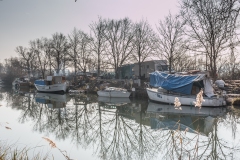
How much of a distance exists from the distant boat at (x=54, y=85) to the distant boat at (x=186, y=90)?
18.2 meters

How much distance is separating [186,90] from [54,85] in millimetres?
23568

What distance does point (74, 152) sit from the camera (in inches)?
314

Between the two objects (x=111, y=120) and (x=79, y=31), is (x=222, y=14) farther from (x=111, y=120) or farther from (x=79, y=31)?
(x=79, y=31)

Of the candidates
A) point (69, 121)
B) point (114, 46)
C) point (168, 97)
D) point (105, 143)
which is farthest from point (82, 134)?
point (114, 46)

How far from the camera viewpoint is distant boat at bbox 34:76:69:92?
34.9 meters

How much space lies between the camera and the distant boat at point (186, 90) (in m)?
17.6

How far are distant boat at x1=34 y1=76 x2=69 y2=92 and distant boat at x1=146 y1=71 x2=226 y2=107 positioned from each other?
18221 millimetres

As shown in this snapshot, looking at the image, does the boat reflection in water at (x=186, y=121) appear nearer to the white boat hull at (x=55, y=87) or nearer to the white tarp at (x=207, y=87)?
the white tarp at (x=207, y=87)

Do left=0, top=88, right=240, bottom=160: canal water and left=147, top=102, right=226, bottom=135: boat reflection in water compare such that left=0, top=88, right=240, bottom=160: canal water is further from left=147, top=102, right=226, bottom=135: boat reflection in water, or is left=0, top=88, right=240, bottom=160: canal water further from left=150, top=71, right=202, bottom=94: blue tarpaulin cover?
left=150, top=71, right=202, bottom=94: blue tarpaulin cover

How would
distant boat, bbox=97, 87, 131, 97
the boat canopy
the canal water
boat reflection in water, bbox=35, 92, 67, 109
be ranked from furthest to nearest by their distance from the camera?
distant boat, bbox=97, 87, 131, 97
boat reflection in water, bbox=35, 92, 67, 109
the boat canopy
the canal water

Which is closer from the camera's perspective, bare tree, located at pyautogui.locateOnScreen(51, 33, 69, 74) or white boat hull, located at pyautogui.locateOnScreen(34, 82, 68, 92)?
white boat hull, located at pyautogui.locateOnScreen(34, 82, 68, 92)

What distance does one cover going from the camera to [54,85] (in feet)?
116

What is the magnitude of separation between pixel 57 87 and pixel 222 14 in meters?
33.9

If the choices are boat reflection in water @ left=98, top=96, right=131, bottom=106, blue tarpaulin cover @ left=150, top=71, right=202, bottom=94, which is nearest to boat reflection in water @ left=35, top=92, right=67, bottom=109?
boat reflection in water @ left=98, top=96, right=131, bottom=106
